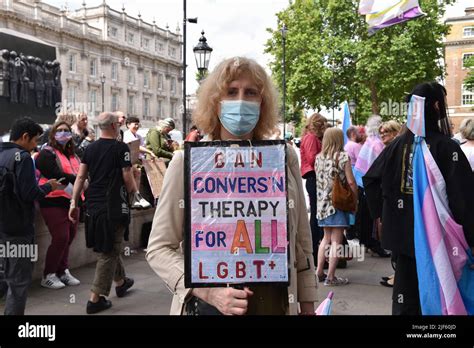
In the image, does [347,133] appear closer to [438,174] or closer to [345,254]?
[345,254]

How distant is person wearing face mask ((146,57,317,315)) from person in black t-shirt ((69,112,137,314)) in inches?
124

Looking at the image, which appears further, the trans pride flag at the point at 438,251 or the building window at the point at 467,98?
the building window at the point at 467,98

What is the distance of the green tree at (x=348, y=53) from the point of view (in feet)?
117

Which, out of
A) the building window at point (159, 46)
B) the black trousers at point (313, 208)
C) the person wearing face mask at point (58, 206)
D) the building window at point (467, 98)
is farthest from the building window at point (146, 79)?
the person wearing face mask at point (58, 206)

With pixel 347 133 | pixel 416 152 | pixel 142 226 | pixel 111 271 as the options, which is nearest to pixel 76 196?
pixel 111 271

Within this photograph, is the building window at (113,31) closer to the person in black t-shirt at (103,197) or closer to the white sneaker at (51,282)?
the white sneaker at (51,282)

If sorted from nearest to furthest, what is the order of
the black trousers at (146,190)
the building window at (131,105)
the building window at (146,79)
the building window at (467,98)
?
the black trousers at (146,190)
the building window at (467,98)
the building window at (131,105)
the building window at (146,79)

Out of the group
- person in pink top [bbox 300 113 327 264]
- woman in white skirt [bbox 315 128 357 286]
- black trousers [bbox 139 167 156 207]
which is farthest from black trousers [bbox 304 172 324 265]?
black trousers [bbox 139 167 156 207]

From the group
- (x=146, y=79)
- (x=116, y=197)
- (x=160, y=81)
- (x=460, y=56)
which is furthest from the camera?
(x=160, y=81)

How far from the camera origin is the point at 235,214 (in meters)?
1.94

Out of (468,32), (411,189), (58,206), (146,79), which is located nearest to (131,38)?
(146,79)

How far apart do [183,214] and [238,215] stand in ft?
0.76

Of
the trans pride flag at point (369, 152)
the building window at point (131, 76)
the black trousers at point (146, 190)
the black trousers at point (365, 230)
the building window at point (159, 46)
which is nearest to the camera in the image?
the trans pride flag at point (369, 152)

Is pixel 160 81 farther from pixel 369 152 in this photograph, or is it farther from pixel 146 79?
pixel 369 152
